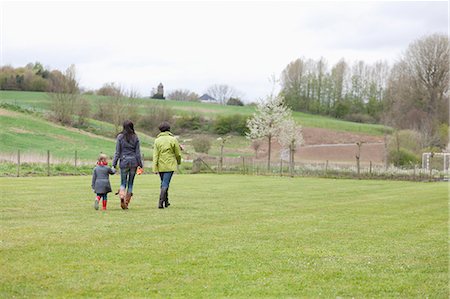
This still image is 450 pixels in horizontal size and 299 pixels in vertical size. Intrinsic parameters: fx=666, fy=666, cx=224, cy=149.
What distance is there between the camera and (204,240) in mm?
10617

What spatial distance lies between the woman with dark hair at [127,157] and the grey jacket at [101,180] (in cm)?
41

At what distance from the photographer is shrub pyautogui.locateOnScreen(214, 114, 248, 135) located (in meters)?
89.0

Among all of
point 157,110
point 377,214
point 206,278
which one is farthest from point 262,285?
point 157,110

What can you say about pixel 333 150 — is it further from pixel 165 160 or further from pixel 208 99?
pixel 208 99

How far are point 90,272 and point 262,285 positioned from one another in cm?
206

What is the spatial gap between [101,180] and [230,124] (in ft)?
246

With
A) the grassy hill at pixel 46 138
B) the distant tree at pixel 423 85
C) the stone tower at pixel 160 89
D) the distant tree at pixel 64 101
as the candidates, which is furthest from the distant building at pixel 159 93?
the distant tree at pixel 423 85

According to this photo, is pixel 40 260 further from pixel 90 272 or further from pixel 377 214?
pixel 377 214

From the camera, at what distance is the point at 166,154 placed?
16.1 metres

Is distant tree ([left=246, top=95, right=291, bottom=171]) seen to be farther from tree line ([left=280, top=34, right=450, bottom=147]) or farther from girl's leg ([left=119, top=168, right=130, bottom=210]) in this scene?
girl's leg ([left=119, top=168, right=130, bottom=210])

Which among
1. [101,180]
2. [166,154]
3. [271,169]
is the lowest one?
[271,169]

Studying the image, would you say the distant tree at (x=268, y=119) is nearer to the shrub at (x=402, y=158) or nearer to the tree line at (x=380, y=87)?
the shrub at (x=402, y=158)

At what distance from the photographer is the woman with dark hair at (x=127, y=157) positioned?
15578mm

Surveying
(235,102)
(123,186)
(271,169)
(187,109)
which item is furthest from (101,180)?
(235,102)
